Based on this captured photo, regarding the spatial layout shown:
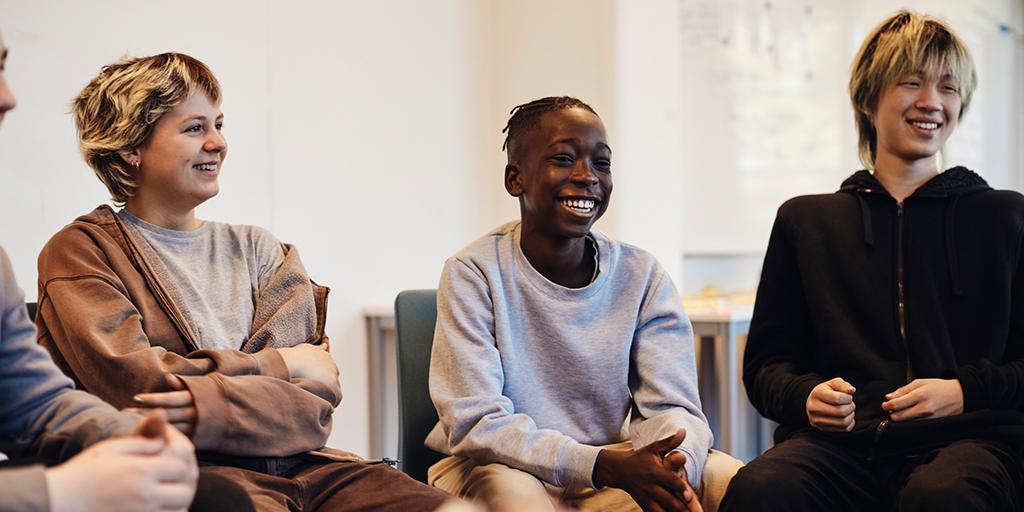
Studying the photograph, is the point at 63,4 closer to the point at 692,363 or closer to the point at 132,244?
the point at 132,244

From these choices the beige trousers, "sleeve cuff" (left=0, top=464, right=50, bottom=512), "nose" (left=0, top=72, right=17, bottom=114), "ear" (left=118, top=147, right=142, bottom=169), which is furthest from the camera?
"ear" (left=118, top=147, right=142, bottom=169)

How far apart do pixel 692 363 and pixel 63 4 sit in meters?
1.65

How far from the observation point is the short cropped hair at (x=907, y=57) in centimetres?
206

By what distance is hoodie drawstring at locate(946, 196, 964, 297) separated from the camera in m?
1.95

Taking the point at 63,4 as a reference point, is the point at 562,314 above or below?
below

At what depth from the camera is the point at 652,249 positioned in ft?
12.5

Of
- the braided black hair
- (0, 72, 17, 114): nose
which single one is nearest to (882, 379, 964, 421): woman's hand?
the braided black hair

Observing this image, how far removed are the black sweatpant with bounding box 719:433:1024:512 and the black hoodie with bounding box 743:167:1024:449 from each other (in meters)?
0.05

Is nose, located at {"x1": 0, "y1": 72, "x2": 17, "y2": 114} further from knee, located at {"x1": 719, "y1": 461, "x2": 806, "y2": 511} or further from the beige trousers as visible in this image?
knee, located at {"x1": 719, "y1": 461, "x2": 806, "y2": 511}

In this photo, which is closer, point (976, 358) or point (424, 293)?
point (976, 358)

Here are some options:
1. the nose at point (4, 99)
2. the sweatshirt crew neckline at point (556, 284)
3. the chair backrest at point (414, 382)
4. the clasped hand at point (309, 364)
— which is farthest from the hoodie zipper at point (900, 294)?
the nose at point (4, 99)

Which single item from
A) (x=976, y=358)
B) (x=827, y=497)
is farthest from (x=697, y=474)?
(x=976, y=358)

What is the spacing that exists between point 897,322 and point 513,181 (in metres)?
0.75

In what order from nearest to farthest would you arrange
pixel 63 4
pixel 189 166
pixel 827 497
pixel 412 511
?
1. pixel 412 511
2. pixel 827 497
3. pixel 189 166
4. pixel 63 4
